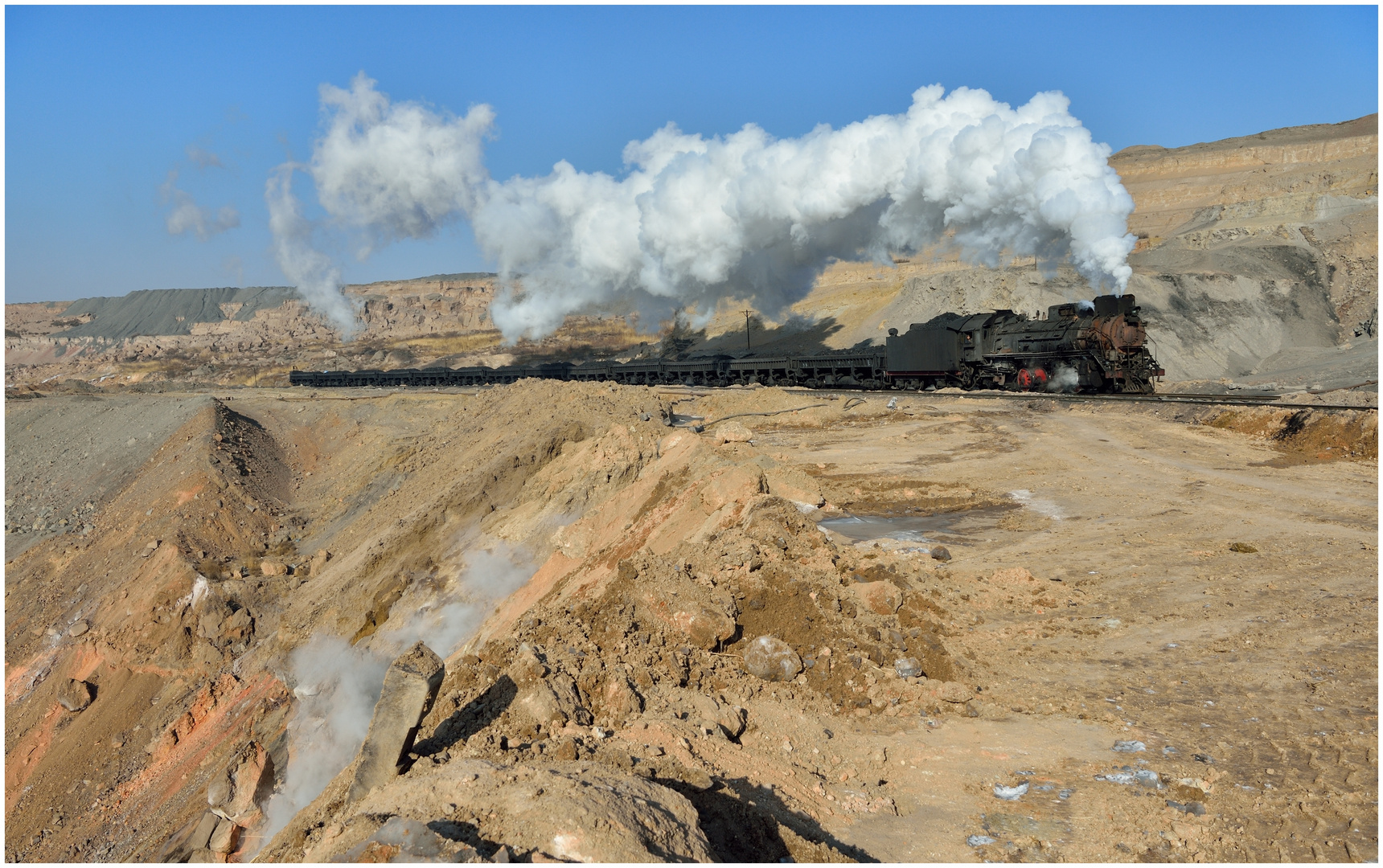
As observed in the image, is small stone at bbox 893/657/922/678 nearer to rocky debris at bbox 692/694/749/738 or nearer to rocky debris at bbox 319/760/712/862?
rocky debris at bbox 692/694/749/738

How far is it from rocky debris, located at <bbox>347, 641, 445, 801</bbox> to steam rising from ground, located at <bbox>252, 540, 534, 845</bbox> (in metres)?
4.89

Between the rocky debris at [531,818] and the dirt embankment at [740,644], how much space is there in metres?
0.03

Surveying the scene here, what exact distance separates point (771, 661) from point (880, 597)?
6.57 ft

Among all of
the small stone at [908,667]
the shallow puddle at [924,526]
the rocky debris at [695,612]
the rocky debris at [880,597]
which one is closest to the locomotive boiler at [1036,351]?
the shallow puddle at [924,526]

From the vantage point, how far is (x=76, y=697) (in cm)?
1634

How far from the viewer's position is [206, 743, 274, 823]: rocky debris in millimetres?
10641

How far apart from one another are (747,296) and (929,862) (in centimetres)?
4513

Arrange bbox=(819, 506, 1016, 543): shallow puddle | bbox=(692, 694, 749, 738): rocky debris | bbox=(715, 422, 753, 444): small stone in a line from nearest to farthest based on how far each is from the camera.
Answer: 1. bbox=(692, 694, 749, 738): rocky debris
2. bbox=(819, 506, 1016, 543): shallow puddle
3. bbox=(715, 422, 753, 444): small stone

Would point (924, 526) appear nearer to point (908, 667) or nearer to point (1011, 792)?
point (908, 667)

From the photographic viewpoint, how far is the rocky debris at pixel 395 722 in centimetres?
616

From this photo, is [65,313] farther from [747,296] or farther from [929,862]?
[929,862]

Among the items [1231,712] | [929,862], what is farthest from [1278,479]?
[929,862]

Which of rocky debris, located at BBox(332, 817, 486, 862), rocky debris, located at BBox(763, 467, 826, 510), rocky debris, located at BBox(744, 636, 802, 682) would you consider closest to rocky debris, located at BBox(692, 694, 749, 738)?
rocky debris, located at BBox(744, 636, 802, 682)

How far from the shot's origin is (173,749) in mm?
14547
